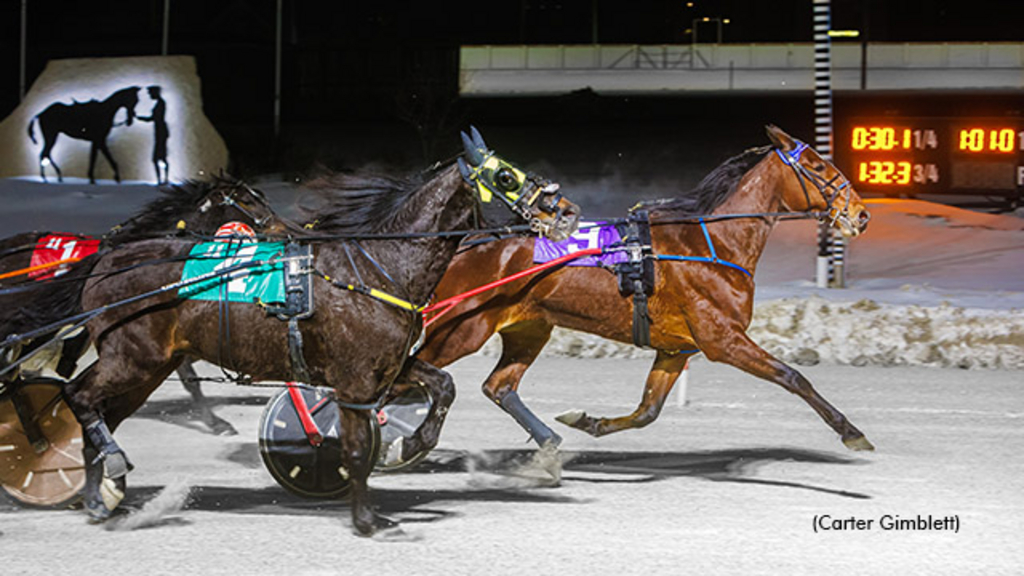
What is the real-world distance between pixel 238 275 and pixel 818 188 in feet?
13.0

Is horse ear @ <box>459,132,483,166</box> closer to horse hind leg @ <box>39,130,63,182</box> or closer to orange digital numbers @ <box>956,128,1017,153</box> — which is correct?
orange digital numbers @ <box>956,128,1017,153</box>

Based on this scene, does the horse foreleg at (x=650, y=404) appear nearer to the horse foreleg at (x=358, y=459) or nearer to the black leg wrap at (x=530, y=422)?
the black leg wrap at (x=530, y=422)

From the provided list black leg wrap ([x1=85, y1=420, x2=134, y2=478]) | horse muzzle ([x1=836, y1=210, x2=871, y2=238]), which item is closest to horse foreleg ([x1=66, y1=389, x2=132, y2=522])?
black leg wrap ([x1=85, y1=420, x2=134, y2=478])

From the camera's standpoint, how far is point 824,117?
16.2m

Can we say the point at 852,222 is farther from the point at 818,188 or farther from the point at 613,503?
the point at 613,503

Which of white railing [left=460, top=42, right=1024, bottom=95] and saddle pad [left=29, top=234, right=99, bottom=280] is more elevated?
white railing [left=460, top=42, right=1024, bottom=95]

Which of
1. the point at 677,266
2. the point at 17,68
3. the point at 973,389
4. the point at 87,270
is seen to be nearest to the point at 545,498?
the point at 677,266

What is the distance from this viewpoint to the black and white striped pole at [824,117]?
52.7 feet

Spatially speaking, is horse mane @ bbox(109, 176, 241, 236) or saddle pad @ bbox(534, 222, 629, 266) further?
horse mane @ bbox(109, 176, 241, 236)

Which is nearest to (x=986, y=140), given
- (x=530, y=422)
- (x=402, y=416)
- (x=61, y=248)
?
(x=530, y=422)

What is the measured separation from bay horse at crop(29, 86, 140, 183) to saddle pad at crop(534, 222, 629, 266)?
2224 cm

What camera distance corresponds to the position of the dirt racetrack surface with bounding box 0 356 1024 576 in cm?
607

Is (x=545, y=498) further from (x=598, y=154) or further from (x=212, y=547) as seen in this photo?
(x=598, y=154)

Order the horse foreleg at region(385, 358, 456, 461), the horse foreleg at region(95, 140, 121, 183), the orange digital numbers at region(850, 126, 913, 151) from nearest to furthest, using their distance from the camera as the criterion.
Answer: the horse foreleg at region(385, 358, 456, 461) → the orange digital numbers at region(850, 126, 913, 151) → the horse foreleg at region(95, 140, 121, 183)
